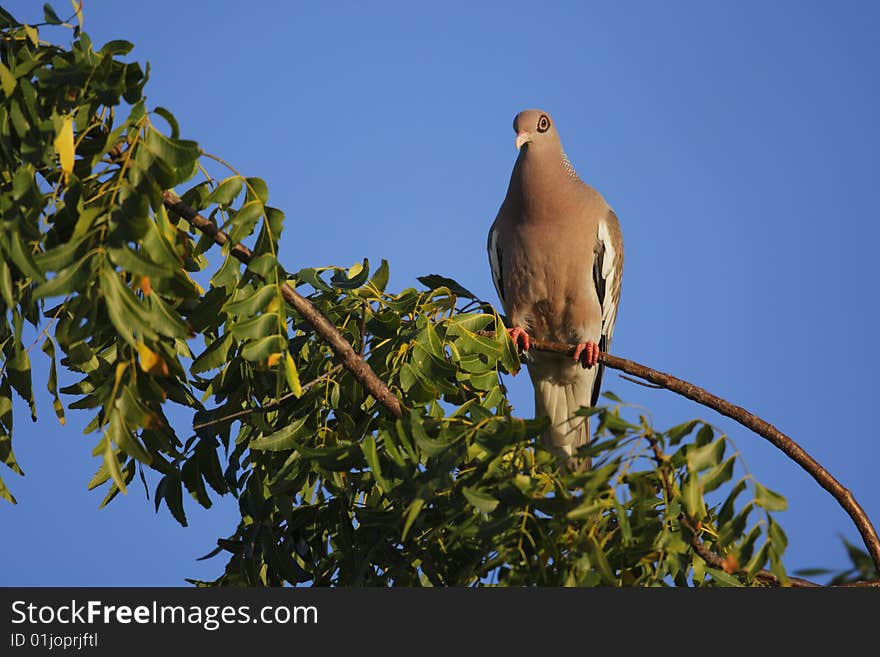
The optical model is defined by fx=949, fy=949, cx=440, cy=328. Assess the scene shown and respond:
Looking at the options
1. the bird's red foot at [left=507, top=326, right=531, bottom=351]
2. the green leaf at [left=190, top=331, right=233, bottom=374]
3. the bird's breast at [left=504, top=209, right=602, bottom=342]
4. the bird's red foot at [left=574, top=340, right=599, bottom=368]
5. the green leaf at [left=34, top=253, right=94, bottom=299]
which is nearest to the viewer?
the green leaf at [left=34, top=253, right=94, bottom=299]

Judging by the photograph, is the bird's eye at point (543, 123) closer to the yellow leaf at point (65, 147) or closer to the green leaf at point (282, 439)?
the green leaf at point (282, 439)

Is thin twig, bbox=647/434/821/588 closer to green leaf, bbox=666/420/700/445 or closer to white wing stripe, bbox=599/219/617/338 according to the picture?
A: green leaf, bbox=666/420/700/445

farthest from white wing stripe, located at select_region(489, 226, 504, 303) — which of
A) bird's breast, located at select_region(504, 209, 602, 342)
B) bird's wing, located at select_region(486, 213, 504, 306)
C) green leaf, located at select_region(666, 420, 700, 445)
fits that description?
green leaf, located at select_region(666, 420, 700, 445)

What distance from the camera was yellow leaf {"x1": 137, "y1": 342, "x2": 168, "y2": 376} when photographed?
2.29 meters

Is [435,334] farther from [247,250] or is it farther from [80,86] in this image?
[80,86]

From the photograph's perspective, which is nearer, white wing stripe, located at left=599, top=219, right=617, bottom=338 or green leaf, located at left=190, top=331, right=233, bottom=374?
green leaf, located at left=190, top=331, right=233, bottom=374

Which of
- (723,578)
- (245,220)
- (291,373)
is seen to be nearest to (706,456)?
(723,578)

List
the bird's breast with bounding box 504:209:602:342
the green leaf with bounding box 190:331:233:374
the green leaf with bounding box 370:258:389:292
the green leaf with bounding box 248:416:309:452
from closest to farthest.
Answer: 1. the green leaf with bounding box 248:416:309:452
2. the green leaf with bounding box 190:331:233:374
3. the green leaf with bounding box 370:258:389:292
4. the bird's breast with bounding box 504:209:602:342

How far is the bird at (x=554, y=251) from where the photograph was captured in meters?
6.09

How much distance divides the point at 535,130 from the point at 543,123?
12cm

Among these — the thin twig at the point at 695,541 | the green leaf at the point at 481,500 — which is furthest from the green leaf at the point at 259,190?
the thin twig at the point at 695,541

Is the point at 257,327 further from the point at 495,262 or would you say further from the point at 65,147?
the point at 495,262

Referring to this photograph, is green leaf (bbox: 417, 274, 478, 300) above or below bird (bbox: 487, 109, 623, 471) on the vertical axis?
below

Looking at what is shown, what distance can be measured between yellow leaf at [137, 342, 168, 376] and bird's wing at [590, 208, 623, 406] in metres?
4.27
